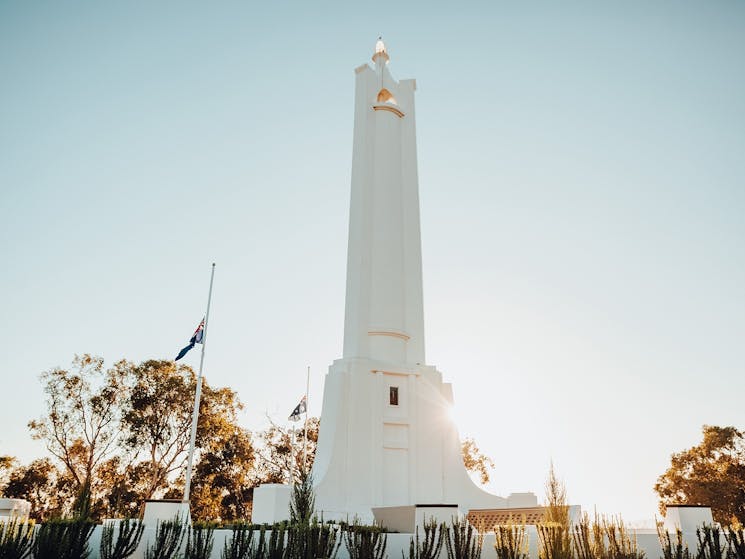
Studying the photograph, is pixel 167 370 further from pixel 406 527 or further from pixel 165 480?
pixel 406 527

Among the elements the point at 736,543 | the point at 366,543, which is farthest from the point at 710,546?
the point at 366,543

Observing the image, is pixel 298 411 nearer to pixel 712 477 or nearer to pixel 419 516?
pixel 419 516

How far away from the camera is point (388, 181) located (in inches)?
820

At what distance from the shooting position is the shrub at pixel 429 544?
998 cm

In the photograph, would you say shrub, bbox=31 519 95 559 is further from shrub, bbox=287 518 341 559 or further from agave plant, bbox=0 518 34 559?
shrub, bbox=287 518 341 559

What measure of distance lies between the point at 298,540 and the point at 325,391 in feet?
25.1

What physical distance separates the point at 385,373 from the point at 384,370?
14 cm

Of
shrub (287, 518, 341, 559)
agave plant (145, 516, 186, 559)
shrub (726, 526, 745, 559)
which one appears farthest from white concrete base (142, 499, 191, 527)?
shrub (726, 526, 745, 559)

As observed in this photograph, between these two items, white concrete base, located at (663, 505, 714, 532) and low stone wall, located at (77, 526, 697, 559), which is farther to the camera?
white concrete base, located at (663, 505, 714, 532)

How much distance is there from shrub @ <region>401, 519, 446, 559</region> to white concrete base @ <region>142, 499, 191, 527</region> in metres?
4.52

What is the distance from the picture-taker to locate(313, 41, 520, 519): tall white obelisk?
16.2 meters

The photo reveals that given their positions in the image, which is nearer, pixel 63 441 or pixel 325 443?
pixel 325 443

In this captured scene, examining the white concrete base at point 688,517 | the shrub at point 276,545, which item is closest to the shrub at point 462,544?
the shrub at point 276,545

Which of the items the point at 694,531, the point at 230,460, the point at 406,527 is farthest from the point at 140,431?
the point at 694,531
